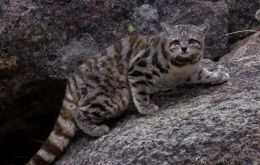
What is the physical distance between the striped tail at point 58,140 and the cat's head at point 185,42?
41.8 inches

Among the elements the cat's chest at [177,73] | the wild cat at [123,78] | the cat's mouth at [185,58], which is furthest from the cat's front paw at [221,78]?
the cat's mouth at [185,58]

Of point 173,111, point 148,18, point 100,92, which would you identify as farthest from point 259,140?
point 148,18

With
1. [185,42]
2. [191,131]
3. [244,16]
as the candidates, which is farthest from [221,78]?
[244,16]

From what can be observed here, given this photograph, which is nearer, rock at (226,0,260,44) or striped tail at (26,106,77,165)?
striped tail at (26,106,77,165)

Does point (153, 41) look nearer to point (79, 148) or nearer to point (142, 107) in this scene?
point (142, 107)

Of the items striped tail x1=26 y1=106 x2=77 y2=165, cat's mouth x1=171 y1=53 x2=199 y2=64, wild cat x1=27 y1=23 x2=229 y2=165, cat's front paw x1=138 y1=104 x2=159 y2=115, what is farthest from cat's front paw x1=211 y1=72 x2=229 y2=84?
striped tail x1=26 y1=106 x2=77 y2=165

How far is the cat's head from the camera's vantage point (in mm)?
5337

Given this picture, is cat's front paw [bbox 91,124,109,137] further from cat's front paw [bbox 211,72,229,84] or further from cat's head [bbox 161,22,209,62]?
cat's front paw [bbox 211,72,229,84]

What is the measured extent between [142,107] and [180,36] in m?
0.67

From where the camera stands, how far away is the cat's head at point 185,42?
210 inches

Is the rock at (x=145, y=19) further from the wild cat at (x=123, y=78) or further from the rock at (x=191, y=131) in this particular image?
the rock at (x=191, y=131)

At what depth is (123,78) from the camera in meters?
5.58

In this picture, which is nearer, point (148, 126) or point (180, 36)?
point (148, 126)

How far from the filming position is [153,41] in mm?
5688
